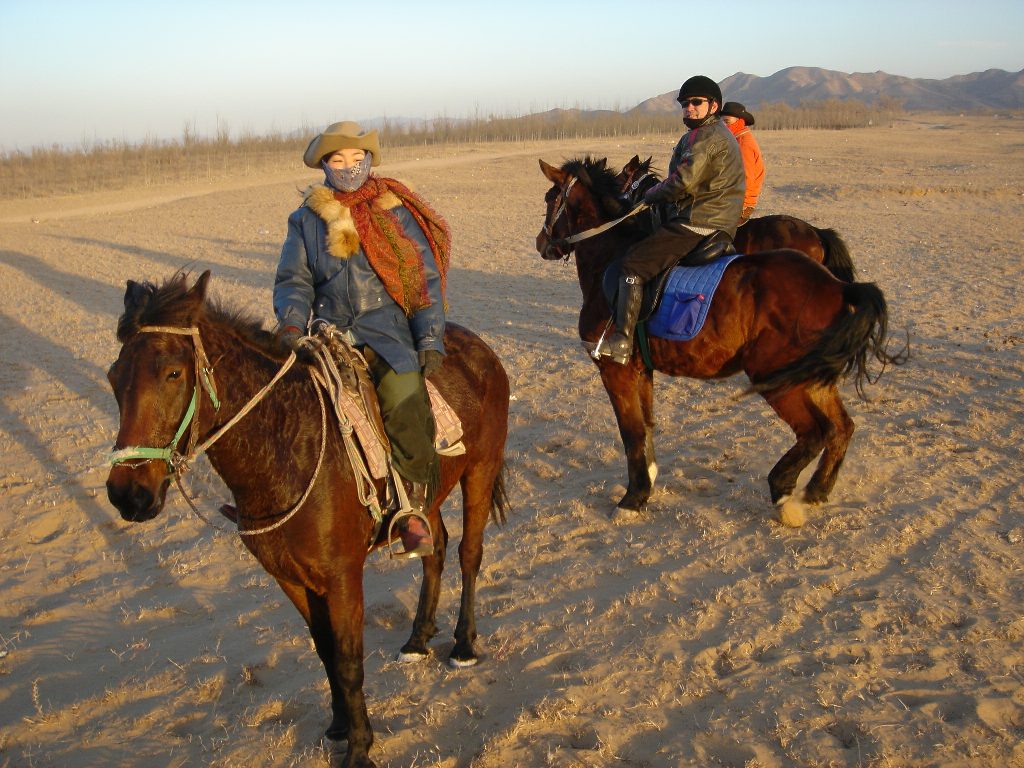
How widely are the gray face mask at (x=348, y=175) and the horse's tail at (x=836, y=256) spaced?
466 centimetres

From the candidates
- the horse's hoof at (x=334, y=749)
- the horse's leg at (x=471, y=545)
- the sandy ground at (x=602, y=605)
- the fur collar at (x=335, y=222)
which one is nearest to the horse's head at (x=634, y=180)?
the sandy ground at (x=602, y=605)

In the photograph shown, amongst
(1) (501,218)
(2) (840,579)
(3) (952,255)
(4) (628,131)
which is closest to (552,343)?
(2) (840,579)

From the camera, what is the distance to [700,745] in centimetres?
337

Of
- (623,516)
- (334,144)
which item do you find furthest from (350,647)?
(623,516)

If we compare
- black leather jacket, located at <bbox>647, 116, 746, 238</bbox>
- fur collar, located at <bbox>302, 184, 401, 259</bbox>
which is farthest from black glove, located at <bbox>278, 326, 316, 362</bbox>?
black leather jacket, located at <bbox>647, 116, 746, 238</bbox>

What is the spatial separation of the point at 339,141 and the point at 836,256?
196 inches

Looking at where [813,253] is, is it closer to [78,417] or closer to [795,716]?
[795,716]

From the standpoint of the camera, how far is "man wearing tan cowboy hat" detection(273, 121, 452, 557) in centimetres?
349

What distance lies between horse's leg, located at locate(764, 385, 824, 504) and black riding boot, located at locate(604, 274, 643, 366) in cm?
111

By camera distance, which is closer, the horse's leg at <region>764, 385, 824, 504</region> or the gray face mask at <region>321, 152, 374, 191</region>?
the gray face mask at <region>321, 152, 374, 191</region>

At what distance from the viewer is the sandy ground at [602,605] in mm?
3545

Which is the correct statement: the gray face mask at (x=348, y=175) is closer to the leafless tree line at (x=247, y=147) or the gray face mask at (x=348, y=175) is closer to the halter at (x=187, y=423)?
the halter at (x=187, y=423)

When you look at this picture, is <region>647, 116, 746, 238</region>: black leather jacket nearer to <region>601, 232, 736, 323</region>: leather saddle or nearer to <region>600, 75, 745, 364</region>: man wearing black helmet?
<region>600, 75, 745, 364</region>: man wearing black helmet

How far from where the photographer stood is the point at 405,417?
350 centimetres
